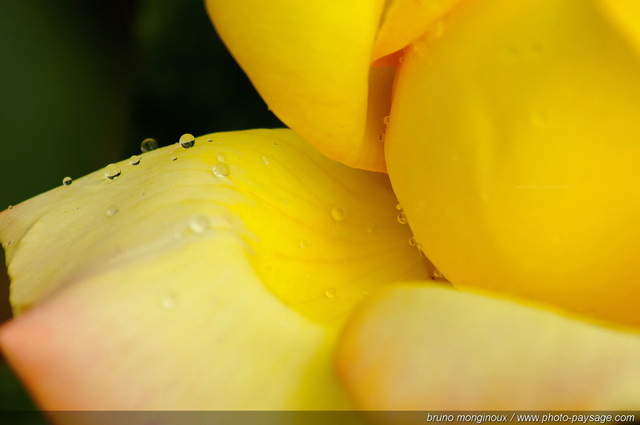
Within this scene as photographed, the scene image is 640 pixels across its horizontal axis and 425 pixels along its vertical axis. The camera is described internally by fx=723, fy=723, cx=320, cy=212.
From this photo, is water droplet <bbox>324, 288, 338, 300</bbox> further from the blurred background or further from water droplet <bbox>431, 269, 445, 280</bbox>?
the blurred background

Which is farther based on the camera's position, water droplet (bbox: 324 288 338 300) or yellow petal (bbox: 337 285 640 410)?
water droplet (bbox: 324 288 338 300)

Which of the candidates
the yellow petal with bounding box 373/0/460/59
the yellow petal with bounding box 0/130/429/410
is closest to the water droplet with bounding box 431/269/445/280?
the yellow petal with bounding box 0/130/429/410

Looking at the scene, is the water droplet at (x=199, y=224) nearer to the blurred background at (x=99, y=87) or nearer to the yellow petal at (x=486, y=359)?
the yellow petal at (x=486, y=359)

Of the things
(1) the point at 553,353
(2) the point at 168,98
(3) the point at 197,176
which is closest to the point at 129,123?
(2) the point at 168,98

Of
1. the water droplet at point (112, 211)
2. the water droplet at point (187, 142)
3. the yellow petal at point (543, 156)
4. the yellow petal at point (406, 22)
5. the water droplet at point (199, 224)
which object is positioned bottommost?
the water droplet at point (112, 211)

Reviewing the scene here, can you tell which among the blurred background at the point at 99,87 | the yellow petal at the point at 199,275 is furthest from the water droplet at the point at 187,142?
the blurred background at the point at 99,87

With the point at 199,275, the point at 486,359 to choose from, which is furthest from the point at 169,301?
the point at 486,359
